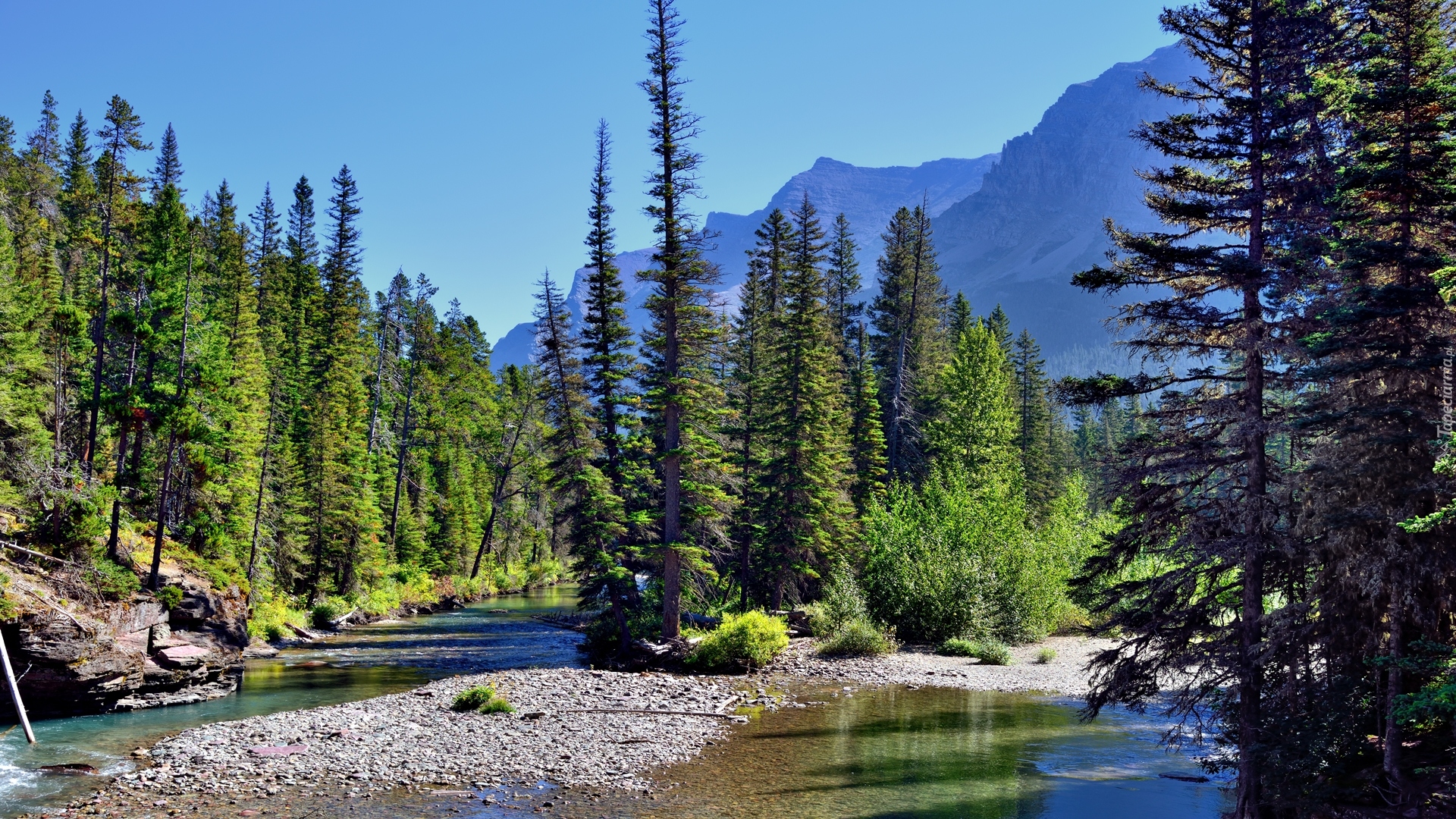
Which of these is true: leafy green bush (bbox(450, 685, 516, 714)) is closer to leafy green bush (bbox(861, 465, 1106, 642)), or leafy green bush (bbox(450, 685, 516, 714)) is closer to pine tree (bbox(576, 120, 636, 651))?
pine tree (bbox(576, 120, 636, 651))

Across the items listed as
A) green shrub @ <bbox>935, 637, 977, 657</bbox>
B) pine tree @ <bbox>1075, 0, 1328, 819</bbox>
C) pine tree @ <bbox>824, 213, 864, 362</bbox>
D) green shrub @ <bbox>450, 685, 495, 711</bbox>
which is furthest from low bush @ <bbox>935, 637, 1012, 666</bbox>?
pine tree @ <bbox>824, 213, 864, 362</bbox>

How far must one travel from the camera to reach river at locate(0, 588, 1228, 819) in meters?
15.2

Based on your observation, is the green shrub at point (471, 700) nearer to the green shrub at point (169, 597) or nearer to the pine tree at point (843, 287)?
the green shrub at point (169, 597)

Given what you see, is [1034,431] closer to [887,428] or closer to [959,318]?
[959,318]

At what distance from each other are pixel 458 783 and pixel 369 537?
35.9 m

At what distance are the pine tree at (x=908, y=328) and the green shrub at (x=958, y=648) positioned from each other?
19.0 meters

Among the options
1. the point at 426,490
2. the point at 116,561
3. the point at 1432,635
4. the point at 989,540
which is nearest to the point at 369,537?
the point at 426,490

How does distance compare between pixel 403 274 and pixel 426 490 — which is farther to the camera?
pixel 403 274

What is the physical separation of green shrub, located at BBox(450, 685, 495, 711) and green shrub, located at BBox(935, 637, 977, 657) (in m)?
18.6

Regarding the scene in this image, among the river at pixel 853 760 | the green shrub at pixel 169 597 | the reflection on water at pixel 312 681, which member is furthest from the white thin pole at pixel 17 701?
the green shrub at pixel 169 597

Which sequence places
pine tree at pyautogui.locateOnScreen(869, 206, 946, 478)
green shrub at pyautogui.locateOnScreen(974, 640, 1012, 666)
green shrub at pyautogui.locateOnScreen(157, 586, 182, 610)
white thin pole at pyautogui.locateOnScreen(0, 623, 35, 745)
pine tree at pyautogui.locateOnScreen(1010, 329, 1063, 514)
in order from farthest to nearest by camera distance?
pine tree at pyautogui.locateOnScreen(1010, 329, 1063, 514) → pine tree at pyautogui.locateOnScreen(869, 206, 946, 478) → green shrub at pyautogui.locateOnScreen(974, 640, 1012, 666) → green shrub at pyautogui.locateOnScreen(157, 586, 182, 610) → white thin pole at pyautogui.locateOnScreen(0, 623, 35, 745)

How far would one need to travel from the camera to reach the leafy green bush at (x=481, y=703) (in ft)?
71.2

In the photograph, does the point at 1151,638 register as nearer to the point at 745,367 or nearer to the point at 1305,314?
the point at 1305,314

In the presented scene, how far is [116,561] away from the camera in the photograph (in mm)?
27266
